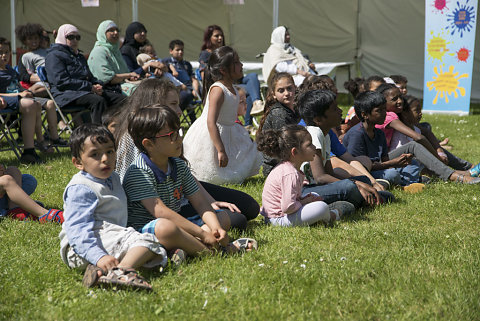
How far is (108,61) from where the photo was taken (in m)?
9.44

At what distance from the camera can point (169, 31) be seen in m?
19.2

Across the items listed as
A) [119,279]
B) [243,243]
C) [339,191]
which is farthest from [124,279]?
[339,191]

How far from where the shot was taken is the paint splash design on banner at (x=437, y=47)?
498 inches

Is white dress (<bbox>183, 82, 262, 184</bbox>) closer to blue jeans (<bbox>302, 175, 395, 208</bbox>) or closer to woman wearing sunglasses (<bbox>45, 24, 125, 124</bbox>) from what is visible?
blue jeans (<bbox>302, 175, 395, 208</bbox>)

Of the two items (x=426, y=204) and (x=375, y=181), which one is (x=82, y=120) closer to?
(x=375, y=181)

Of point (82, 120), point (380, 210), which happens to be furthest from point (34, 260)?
point (82, 120)

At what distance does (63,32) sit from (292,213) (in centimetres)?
549

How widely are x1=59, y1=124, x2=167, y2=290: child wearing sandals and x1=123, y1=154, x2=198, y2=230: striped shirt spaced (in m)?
0.18

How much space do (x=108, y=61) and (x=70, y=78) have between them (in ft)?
3.47

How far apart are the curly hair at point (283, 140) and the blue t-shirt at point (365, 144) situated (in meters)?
1.83

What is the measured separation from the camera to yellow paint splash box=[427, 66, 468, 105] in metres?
12.6

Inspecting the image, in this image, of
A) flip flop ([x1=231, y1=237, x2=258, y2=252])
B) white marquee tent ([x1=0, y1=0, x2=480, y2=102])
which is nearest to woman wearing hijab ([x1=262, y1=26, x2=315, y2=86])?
white marquee tent ([x1=0, y1=0, x2=480, y2=102])

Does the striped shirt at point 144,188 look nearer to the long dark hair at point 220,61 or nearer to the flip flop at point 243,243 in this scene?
the flip flop at point 243,243

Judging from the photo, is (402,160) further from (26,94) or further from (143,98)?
(26,94)
